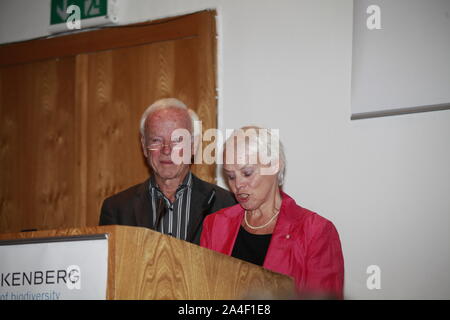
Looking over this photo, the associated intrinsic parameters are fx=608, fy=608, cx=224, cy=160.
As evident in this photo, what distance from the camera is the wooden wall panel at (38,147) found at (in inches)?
161

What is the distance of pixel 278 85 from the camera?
347 centimetres

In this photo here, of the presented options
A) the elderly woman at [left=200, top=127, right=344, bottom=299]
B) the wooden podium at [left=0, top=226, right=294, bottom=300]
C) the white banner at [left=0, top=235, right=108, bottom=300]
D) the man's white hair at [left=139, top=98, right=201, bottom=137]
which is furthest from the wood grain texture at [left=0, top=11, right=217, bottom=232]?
the white banner at [left=0, top=235, right=108, bottom=300]

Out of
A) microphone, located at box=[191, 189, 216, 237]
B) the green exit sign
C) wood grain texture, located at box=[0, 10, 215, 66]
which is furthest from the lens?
the green exit sign

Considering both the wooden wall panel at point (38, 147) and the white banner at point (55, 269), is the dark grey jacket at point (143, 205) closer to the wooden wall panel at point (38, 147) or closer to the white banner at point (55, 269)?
the wooden wall panel at point (38, 147)

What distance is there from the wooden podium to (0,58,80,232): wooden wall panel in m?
2.29

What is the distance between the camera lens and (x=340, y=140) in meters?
3.25

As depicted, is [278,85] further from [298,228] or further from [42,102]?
[42,102]

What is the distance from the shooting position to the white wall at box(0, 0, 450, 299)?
2990 millimetres

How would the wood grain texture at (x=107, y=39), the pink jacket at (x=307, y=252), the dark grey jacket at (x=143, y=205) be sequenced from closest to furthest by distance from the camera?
the pink jacket at (x=307, y=252), the dark grey jacket at (x=143, y=205), the wood grain texture at (x=107, y=39)

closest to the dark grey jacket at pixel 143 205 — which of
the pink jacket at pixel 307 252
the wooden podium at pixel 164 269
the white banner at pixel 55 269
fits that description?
the pink jacket at pixel 307 252

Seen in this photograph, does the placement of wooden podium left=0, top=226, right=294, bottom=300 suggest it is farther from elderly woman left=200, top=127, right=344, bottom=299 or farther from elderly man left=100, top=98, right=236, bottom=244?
elderly man left=100, top=98, right=236, bottom=244

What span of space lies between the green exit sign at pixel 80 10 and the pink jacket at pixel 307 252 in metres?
2.15

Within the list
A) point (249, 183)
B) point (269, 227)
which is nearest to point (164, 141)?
point (249, 183)
